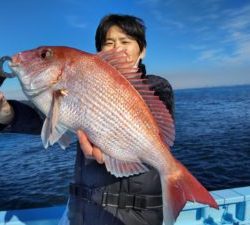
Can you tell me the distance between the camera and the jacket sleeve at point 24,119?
3.27 metres

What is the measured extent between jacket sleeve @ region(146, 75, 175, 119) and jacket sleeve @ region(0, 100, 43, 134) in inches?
43.5

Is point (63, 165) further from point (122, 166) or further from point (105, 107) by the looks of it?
point (105, 107)

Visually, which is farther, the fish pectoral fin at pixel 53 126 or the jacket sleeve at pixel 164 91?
the jacket sleeve at pixel 164 91

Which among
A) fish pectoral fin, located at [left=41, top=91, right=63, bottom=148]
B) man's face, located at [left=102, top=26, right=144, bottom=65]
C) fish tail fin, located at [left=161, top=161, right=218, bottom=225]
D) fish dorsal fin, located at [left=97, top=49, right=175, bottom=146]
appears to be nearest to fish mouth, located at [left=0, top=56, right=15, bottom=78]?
fish pectoral fin, located at [left=41, top=91, right=63, bottom=148]

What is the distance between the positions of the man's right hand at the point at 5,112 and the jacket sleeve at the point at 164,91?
1.28 m

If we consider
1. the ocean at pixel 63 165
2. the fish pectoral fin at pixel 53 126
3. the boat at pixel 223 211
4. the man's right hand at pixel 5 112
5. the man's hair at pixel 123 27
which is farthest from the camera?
the ocean at pixel 63 165

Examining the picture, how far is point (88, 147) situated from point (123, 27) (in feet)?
4.28

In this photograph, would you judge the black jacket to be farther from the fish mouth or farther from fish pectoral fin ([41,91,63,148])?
the fish mouth

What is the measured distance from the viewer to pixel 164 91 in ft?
9.64

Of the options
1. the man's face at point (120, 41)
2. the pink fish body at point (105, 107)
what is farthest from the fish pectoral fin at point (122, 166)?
the man's face at point (120, 41)

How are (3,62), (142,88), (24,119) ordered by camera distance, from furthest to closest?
(24,119), (3,62), (142,88)

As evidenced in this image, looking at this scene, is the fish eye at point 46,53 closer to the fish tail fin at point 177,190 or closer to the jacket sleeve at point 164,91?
the jacket sleeve at point 164,91

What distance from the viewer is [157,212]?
10.00 feet

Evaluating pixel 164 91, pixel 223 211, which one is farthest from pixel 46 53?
pixel 223 211
